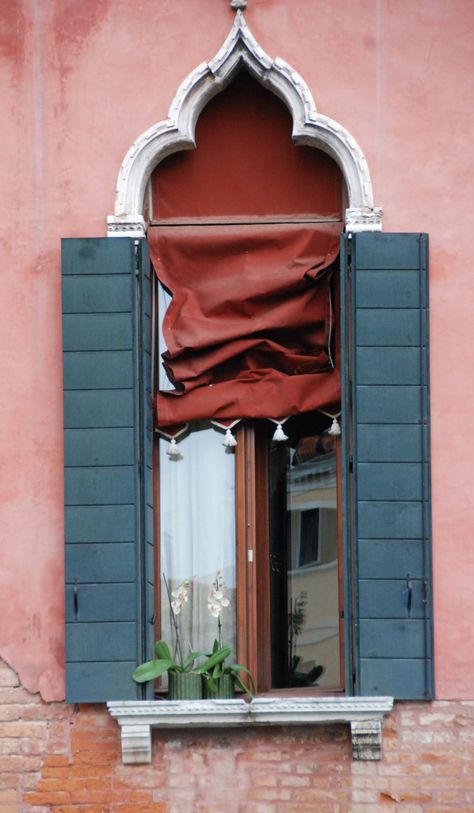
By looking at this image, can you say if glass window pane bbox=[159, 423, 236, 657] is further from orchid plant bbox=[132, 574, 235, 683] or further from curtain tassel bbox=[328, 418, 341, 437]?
curtain tassel bbox=[328, 418, 341, 437]

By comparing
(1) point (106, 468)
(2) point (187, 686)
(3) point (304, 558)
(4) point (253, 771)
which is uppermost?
(1) point (106, 468)

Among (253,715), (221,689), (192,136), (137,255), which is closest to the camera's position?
(253,715)

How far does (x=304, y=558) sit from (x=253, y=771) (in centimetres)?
95

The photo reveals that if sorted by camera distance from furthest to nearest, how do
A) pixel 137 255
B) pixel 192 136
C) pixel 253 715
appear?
1. pixel 192 136
2. pixel 137 255
3. pixel 253 715

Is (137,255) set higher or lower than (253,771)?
higher

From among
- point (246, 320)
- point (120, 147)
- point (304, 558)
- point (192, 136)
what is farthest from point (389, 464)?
point (120, 147)

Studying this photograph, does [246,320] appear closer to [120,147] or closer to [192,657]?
[120,147]

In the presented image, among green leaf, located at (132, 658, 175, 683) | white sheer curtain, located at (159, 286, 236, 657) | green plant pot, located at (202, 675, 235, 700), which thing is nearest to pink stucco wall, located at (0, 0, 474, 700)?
green leaf, located at (132, 658, 175, 683)

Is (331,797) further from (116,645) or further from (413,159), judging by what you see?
(413,159)

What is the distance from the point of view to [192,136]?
7.47 meters

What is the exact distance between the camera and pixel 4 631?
7262 mm

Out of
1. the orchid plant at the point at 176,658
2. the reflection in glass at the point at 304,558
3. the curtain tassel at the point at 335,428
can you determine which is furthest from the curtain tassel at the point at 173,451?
the curtain tassel at the point at 335,428

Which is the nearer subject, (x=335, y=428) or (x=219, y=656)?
(x=219, y=656)

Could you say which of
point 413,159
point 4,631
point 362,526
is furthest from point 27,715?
point 413,159
